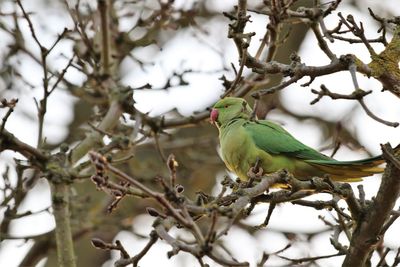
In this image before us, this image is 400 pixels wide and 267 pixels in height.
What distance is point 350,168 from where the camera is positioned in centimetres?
415

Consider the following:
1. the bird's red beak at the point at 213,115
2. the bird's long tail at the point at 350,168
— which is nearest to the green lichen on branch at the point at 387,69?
the bird's long tail at the point at 350,168

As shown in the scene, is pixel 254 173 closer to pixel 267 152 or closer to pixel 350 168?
pixel 350 168

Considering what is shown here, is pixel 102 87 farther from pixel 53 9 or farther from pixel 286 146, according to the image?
pixel 53 9

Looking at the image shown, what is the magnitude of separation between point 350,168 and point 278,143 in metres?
0.67

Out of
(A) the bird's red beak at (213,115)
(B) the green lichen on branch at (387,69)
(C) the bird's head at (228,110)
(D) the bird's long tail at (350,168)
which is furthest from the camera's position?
(C) the bird's head at (228,110)

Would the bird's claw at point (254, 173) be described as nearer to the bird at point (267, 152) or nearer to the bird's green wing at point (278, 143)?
the bird at point (267, 152)

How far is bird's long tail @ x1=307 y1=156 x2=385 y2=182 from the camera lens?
3.98 m

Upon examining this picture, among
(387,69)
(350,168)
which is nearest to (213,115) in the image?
(350,168)

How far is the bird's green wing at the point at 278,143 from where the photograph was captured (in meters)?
4.59

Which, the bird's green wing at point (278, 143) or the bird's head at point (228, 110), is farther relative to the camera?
the bird's head at point (228, 110)

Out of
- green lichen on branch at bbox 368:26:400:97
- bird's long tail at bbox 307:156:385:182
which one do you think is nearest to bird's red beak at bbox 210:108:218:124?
bird's long tail at bbox 307:156:385:182

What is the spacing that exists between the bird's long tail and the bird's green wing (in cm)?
8

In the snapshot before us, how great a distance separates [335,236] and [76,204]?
2.60 m

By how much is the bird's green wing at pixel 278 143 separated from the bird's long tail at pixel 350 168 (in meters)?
0.08
